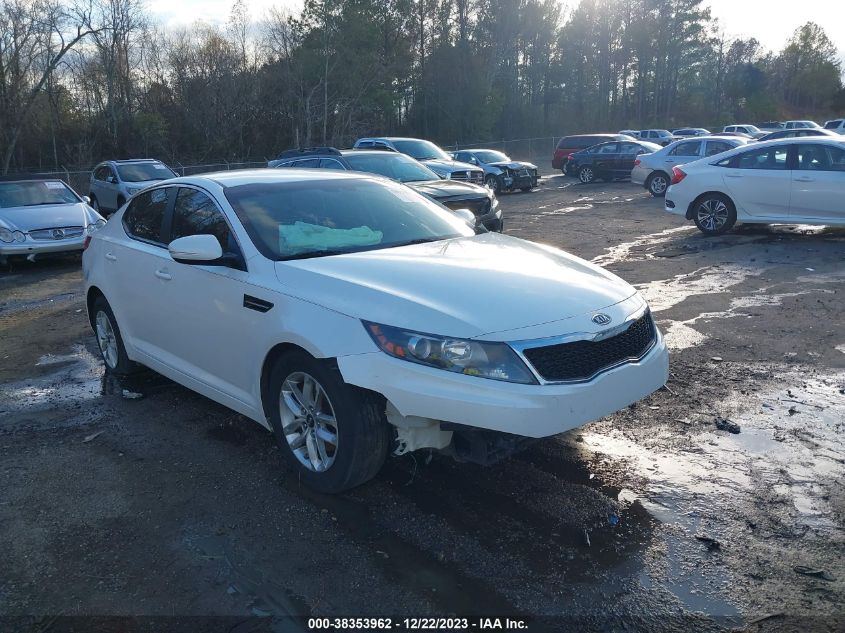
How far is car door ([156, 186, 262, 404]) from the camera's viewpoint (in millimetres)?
4430

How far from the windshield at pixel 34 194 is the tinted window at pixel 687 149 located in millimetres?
15841

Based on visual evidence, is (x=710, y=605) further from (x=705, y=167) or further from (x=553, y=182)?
(x=553, y=182)

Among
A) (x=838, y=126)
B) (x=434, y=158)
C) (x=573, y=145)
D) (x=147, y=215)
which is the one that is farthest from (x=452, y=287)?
(x=838, y=126)

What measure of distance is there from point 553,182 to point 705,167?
1760 cm

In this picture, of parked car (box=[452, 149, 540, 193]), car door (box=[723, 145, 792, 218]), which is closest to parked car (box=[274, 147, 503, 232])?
car door (box=[723, 145, 792, 218])

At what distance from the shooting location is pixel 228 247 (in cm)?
461

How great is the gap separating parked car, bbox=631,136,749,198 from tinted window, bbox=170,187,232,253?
18080 millimetres

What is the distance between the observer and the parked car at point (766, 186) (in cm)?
1162

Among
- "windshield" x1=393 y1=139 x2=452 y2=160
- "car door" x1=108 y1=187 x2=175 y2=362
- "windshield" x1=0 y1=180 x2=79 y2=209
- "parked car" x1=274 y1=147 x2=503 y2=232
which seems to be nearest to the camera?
"car door" x1=108 y1=187 x2=175 y2=362

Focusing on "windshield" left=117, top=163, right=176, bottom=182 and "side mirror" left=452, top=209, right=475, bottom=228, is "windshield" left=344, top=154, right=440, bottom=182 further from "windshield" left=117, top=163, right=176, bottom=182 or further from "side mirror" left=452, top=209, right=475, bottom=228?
"windshield" left=117, top=163, right=176, bottom=182

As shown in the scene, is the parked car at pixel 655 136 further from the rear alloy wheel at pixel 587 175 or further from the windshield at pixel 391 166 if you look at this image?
the windshield at pixel 391 166

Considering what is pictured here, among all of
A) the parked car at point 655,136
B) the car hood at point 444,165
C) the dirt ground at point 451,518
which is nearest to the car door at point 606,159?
the parked car at point 655,136

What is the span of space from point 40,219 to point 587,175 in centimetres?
2026

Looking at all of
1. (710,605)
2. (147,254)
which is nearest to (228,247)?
(147,254)
